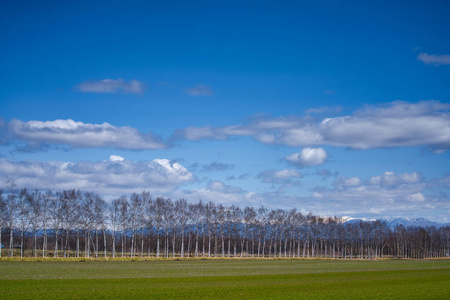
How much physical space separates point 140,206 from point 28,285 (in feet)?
277

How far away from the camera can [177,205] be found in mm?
134625

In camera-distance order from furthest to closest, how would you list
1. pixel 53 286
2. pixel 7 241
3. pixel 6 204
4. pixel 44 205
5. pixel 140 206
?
1. pixel 7 241
2. pixel 140 206
3. pixel 44 205
4. pixel 6 204
5. pixel 53 286

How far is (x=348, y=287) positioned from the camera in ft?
124

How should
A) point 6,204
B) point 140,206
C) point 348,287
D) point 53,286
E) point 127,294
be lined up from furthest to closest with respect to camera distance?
point 140,206 → point 6,204 → point 348,287 → point 53,286 → point 127,294

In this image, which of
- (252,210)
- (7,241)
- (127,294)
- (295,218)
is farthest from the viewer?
(295,218)

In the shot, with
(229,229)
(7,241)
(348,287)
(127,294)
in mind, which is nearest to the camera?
(127,294)

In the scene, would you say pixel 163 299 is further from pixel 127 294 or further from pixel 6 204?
pixel 6 204

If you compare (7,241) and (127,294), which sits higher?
(127,294)

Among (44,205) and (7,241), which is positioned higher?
(44,205)

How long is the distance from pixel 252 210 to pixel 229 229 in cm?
1729

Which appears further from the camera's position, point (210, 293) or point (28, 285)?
point (28, 285)

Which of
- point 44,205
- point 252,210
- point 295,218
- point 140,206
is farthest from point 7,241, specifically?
point 295,218

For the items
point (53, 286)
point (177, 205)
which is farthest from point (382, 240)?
point (53, 286)

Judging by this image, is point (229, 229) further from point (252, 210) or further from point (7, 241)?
point (7, 241)
